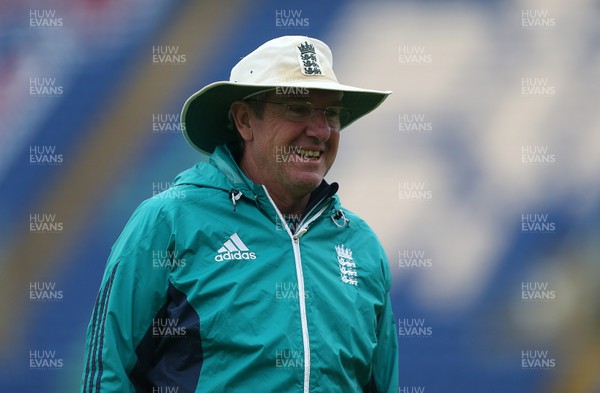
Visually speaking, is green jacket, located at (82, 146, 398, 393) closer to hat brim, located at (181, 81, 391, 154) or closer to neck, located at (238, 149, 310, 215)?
neck, located at (238, 149, 310, 215)

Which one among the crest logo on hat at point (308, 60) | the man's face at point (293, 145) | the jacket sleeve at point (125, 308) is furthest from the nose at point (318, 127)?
the jacket sleeve at point (125, 308)

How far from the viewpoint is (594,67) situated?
352 cm

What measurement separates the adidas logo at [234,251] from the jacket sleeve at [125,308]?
13cm

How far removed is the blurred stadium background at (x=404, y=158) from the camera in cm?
338

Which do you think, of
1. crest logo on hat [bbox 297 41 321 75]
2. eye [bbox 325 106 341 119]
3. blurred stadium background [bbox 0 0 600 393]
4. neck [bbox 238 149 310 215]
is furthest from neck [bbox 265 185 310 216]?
blurred stadium background [bbox 0 0 600 393]

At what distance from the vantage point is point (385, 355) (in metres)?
2.37

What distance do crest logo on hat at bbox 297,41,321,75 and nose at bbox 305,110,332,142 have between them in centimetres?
12

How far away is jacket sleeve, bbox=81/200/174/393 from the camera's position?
1.92m

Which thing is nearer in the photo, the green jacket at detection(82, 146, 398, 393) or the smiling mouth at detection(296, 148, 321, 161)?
the green jacket at detection(82, 146, 398, 393)

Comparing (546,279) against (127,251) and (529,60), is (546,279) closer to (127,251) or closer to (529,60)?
(529,60)

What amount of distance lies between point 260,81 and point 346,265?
571 millimetres

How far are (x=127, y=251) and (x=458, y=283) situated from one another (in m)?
1.85

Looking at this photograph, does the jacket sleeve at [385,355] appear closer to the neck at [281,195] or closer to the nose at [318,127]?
the neck at [281,195]

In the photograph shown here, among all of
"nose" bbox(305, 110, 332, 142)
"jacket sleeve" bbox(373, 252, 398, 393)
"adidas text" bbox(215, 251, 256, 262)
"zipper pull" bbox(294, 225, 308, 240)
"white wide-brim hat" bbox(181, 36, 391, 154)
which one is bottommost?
"jacket sleeve" bbox(373, 252, 398, 393)
